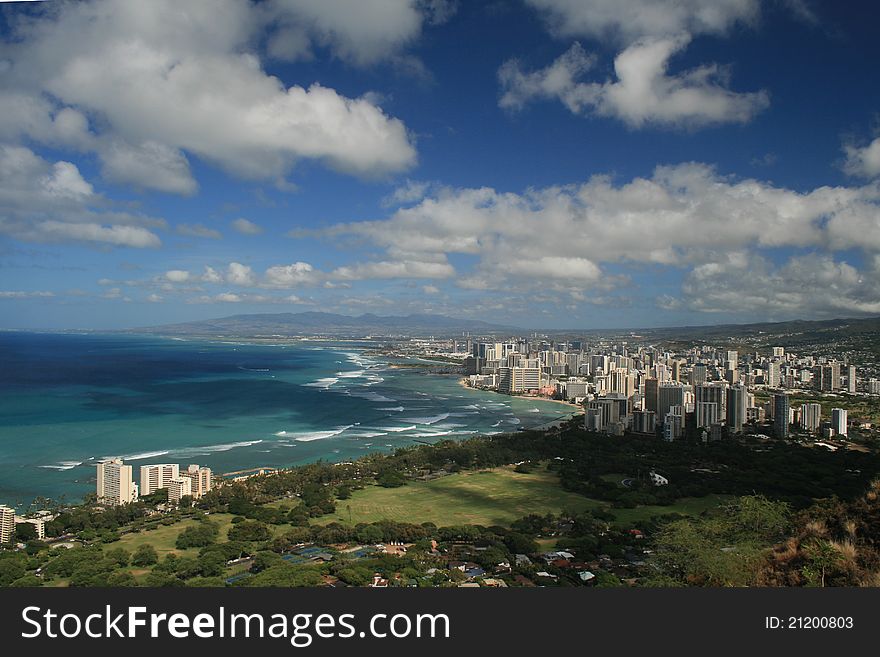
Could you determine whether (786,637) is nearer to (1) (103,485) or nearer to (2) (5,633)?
(2) (5,633)

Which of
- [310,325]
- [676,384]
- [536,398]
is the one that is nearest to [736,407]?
[676,384]

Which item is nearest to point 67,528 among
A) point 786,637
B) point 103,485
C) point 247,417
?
point 103,485

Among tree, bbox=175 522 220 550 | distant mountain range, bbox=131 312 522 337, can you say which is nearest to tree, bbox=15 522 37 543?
tree, bbox=175 522 220 550

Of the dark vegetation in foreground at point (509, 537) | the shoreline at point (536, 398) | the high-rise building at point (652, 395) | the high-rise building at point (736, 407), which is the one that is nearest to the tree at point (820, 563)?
the dark vegetation in foreground at point (509, 537)

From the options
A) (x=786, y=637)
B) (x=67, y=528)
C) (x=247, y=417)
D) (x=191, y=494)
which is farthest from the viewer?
(x=247, y=417)

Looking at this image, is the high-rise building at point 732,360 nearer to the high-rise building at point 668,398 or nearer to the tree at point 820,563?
the high-rise building at point 668,398

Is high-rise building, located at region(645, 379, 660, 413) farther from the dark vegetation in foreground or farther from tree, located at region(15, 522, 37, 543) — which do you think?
tree, located at region(15, 522, 37, 543)

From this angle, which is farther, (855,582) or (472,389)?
(472,389)
